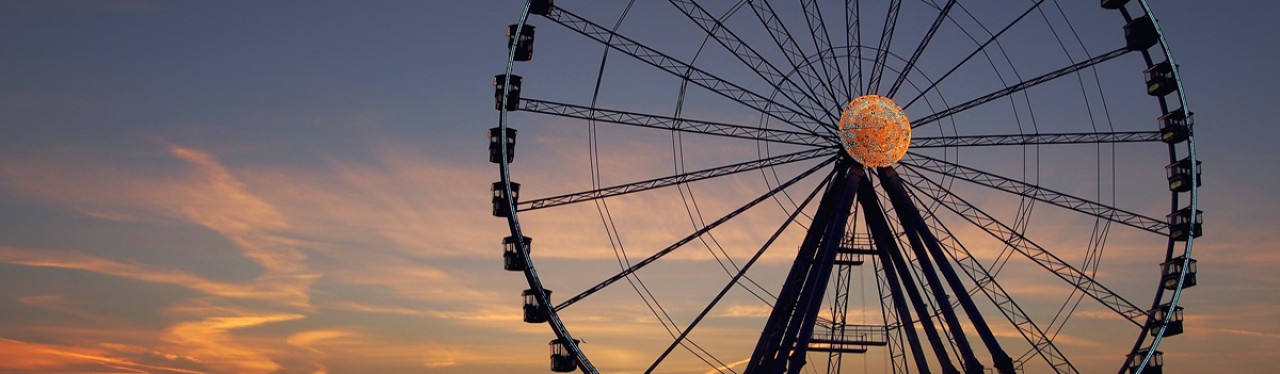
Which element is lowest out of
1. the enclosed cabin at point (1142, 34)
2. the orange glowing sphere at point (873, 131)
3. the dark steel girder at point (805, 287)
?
the dark steel girder at point (805, 287)

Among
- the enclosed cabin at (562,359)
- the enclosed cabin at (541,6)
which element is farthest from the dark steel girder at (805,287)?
the enclosed cabin at (541,6)

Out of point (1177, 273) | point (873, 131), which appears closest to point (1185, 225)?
point (1177, 273)

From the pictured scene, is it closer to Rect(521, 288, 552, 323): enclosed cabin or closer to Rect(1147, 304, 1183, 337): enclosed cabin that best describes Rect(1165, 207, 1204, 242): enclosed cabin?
Rect(1147, 304, 1183, 337): enclosed cabin

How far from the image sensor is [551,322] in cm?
5141

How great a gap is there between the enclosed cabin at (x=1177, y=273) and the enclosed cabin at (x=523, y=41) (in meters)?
23.7

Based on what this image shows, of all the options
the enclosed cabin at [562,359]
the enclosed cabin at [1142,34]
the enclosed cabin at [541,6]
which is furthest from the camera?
the enclosed cabin at [1142,34]

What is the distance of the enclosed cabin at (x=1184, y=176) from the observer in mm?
56188

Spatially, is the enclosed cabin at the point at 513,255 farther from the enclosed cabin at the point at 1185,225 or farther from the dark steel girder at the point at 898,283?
the enclosed cabin at the point at 1185,225

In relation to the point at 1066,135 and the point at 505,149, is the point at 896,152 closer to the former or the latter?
the point at 1066,135

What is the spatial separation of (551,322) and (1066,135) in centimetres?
1977

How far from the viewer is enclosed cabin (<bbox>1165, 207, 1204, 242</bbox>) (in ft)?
182

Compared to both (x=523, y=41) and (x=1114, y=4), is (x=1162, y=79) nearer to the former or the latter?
(x=1114, y=4)

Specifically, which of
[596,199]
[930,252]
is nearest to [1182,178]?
[930,252]

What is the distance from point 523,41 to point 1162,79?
22863 mm
